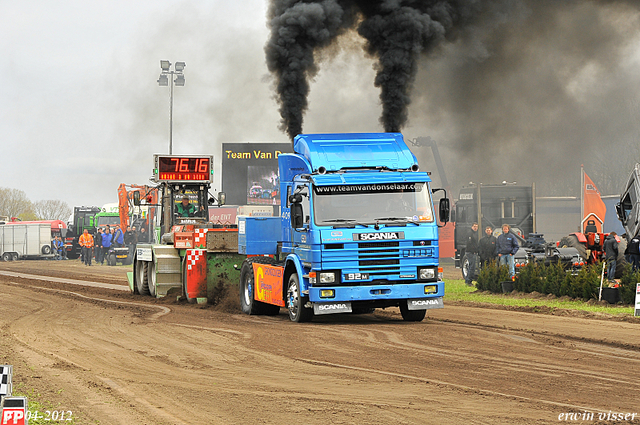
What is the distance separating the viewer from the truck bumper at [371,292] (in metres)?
13.1

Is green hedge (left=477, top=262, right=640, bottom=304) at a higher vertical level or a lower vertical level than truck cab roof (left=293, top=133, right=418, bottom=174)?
Answer: lower

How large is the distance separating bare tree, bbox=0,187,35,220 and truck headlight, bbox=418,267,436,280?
137m

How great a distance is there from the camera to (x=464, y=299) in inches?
780

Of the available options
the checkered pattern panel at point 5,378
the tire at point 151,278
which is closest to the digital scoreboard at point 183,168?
the tire at point 151,278

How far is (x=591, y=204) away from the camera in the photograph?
98.4 ft

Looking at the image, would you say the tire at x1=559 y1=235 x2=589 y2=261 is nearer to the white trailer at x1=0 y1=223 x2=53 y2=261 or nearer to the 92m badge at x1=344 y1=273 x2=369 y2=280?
the 92m badge at x1=344 y1=273 x2=369 y2=280

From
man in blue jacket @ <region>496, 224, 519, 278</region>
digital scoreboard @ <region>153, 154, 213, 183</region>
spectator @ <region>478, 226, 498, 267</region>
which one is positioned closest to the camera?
digital scoreboard @ <region>153, 154, 213, 183</region>

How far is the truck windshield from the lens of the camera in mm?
13227

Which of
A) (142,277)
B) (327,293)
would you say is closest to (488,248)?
(142,277)

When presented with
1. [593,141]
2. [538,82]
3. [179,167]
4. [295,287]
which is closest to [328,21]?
[179,167]

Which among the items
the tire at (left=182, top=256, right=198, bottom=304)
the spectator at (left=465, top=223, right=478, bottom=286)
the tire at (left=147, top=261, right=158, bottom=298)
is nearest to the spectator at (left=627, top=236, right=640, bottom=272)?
the spectator at (left=465, top=223, right=478, bottom=286)

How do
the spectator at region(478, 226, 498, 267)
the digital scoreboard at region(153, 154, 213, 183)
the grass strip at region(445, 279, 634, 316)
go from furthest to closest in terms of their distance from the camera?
1. the spectator at region(478, 226, 498, 267)
2. the digital scoreboard at region(153, 154, 213, 183)
3. the grass strip at region(445, 279, 634, 316)

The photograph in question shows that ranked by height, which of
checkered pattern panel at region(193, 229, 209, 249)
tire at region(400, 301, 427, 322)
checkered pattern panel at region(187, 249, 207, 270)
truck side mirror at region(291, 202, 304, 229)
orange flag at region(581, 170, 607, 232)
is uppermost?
orange flag at region(581, 170, 607, 232)

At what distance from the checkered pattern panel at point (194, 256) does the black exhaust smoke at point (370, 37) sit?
14.5 feet
